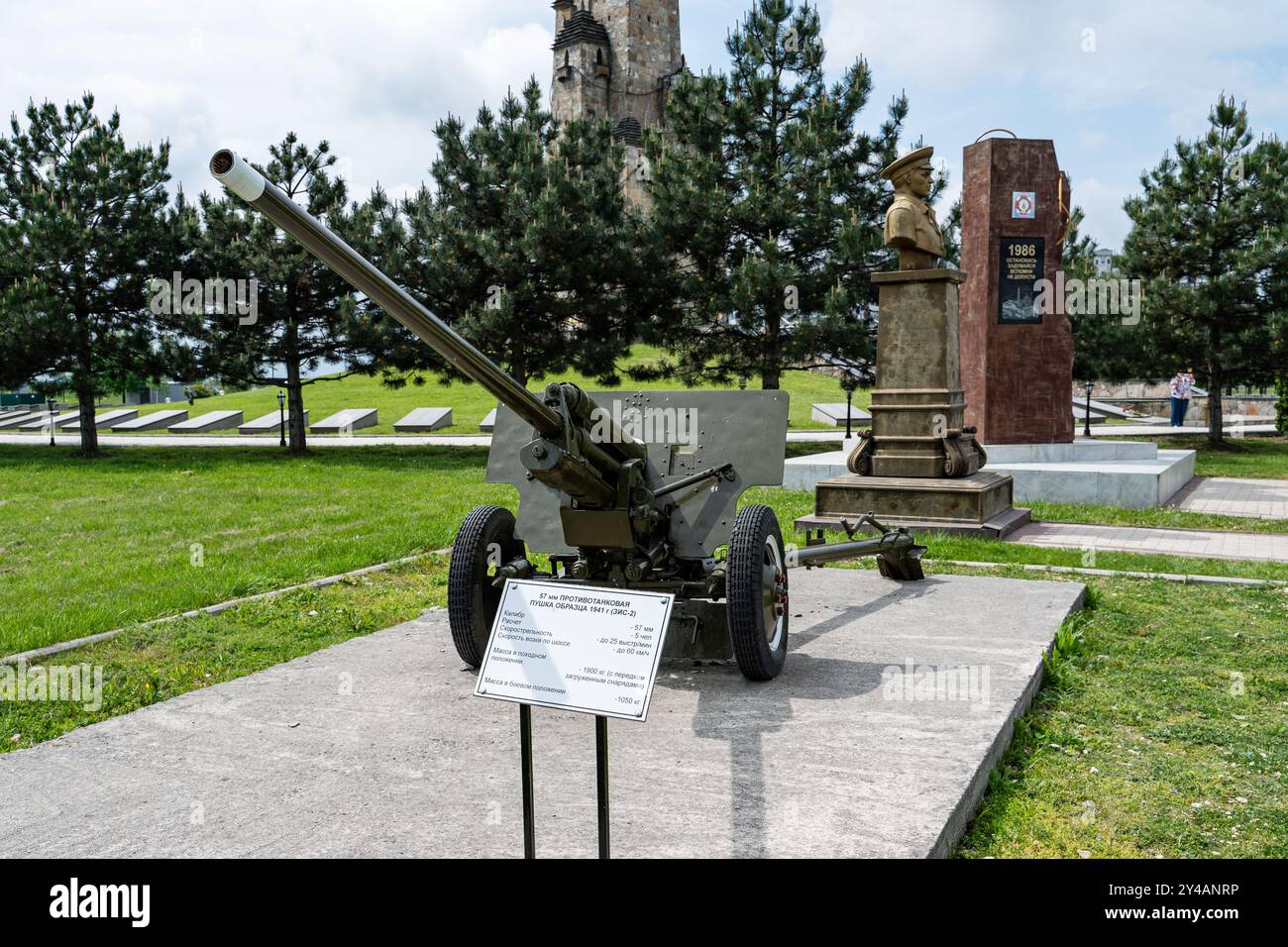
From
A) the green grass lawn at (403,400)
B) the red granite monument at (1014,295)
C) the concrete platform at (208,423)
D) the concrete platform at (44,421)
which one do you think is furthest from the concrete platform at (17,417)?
the red granite monument at (1014,295)

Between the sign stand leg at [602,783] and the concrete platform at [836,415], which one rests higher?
the concrete platform at [836,415]

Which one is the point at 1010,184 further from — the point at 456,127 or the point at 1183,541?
the point at 456,127

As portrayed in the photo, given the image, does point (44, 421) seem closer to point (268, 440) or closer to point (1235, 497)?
point (268, 440)

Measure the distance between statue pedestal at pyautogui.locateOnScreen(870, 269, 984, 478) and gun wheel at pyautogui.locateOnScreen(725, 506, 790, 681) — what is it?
5.64m

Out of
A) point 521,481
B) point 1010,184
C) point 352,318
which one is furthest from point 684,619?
point 352,318

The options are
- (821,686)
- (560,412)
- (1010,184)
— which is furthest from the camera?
(1010,184)

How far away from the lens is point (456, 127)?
20.6 m

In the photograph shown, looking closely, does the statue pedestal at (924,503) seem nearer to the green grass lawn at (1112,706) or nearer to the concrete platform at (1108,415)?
the green grass lawn at (1112,706)

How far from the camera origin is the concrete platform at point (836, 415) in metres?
29.8

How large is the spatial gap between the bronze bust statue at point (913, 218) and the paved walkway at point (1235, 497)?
4.38 metres

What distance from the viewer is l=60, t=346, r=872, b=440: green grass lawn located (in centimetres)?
3179

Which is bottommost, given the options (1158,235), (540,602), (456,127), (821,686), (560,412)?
(821,686)

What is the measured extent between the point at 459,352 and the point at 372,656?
237 cm

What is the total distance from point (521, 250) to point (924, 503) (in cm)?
1116
